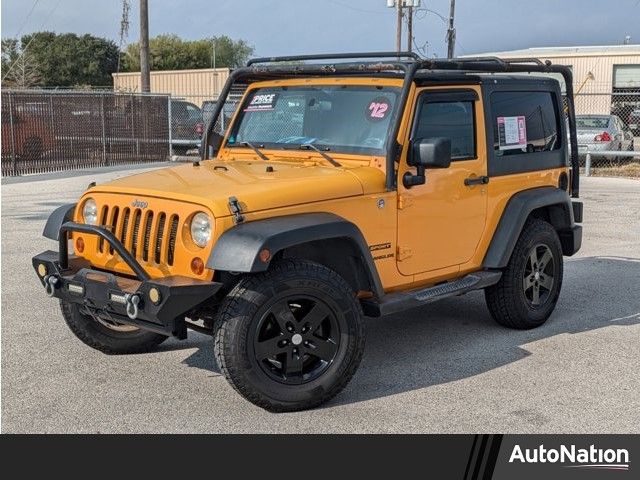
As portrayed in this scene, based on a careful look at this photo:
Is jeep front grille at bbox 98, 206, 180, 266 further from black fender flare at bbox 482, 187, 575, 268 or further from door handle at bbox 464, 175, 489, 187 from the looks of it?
black fender flare at bbox 482, 187, 575, 268

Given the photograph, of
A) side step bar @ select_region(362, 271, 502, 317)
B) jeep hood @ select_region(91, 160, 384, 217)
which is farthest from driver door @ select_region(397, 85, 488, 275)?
jeep hood @ select_region(91, 160, 384, 217)

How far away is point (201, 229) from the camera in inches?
174

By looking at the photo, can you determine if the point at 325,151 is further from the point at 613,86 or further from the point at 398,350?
the point at 613,86

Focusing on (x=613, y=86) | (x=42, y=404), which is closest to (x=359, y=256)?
(x=42, y=404)

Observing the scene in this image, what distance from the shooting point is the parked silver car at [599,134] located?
19703mm

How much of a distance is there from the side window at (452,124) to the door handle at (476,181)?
155 millimetres

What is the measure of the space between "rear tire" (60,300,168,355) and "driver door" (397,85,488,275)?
184 cm

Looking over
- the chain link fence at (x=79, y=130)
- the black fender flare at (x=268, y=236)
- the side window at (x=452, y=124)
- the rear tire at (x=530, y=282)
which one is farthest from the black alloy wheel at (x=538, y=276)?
the chain link fence at (x=79, y=130)

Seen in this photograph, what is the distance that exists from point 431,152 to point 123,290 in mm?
2015

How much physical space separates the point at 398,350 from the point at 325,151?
59.8 inches

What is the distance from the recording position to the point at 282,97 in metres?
5.88

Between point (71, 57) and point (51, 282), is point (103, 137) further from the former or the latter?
point (71, 57)

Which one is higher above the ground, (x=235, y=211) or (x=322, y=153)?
(x=322, y=153)

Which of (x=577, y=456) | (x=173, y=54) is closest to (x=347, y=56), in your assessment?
(x=577, y=456)
